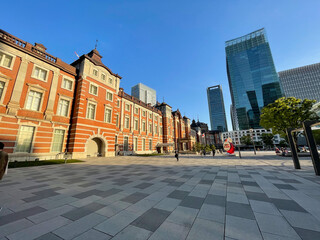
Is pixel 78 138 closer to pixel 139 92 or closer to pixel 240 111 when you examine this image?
pixel 139 92

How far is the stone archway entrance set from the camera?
20188 mm

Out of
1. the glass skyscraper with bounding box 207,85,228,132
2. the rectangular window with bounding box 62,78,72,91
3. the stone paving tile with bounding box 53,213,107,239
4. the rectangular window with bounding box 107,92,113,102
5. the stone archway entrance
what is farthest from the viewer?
the glass skyscraper with bounding box 207,85,228,132

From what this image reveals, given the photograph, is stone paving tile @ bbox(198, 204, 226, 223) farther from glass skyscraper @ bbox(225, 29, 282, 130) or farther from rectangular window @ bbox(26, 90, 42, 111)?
glass skyscraper @ bbox(225, 29, 282, 130)

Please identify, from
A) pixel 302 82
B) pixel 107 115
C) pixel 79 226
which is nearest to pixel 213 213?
pixel 79 226

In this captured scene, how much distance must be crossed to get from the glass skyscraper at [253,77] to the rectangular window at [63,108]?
126862mm

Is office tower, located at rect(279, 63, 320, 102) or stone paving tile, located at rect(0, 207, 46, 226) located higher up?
office tower, located at rect(279, 63, 320, 102)

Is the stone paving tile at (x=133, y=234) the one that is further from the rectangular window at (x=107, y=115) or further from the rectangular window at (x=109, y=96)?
the rectangular window at (x=109, y=96)

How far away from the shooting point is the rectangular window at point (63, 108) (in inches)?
689

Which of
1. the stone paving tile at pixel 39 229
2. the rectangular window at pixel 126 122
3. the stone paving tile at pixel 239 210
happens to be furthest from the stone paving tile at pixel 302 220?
the rectangular window at pixel 126 122

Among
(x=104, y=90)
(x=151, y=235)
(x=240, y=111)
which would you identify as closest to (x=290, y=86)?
(x=240, y=111)

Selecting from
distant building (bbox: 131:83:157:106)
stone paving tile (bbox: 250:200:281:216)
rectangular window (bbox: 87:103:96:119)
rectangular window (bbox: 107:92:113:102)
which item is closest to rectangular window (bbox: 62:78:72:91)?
rectangular window (bbox: 87:103:96:119)

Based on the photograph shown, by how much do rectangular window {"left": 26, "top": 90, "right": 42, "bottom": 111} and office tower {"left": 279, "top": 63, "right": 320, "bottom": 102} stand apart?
156452 mm

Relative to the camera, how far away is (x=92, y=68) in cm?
2100

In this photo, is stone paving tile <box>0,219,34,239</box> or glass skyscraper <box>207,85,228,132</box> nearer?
stone paving tile <box>0,219,34,239</box>
